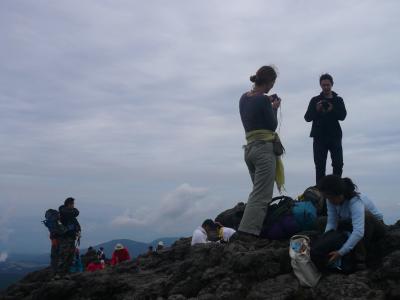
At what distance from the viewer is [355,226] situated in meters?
8.20

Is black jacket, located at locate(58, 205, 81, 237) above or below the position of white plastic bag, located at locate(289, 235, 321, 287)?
above

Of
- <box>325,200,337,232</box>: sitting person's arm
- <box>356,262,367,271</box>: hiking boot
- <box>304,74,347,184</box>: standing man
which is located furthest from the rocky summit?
<box>304,74,347,184</box>: standing man

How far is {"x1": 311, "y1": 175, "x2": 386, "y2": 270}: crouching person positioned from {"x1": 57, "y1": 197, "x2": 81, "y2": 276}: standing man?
9179 mm

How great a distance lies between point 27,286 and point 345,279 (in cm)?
907

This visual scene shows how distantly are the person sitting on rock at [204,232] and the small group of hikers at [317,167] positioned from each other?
0.03m

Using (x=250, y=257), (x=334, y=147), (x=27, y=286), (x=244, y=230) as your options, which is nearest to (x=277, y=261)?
(x=250, y=257)

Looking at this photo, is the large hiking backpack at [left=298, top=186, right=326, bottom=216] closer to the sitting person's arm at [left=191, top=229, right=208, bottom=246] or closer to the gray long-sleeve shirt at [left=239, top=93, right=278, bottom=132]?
the gray long-sleeve shirt at [left=239, top=93, right=278, bottom=132]

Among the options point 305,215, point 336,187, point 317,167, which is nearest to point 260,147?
point 305,215

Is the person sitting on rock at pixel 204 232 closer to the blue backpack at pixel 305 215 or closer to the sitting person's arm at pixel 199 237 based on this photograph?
the sitting person's arm at pixel 199 237

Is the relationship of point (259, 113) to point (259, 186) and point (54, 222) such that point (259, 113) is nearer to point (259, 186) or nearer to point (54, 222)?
point (259, 186)

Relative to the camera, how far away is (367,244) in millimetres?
9227

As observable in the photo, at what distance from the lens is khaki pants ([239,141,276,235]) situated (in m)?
10.9

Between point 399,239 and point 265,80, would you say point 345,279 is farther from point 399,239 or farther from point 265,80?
point 265,80

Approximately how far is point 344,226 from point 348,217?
0.60ft
